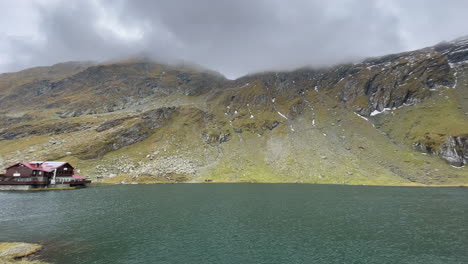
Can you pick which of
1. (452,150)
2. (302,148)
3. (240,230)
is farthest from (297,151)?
(240,230)

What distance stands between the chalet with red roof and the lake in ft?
123

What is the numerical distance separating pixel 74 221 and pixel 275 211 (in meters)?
47.0

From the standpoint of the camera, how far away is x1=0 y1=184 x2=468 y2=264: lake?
35500mm

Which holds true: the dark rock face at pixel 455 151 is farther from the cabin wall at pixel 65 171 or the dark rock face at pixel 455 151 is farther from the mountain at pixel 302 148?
the cabin wall at pixel 65 171

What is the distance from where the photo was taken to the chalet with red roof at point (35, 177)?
10800 centimetres

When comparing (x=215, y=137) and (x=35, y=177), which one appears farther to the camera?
(x=215, y=137)

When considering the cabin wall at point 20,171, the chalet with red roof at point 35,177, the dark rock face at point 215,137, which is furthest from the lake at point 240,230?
the dark rock face at point 215,137

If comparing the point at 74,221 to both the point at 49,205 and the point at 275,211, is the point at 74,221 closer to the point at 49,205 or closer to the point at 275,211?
the point at 49,205

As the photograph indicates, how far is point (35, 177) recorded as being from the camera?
4358 inches

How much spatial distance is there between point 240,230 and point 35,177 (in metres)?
110

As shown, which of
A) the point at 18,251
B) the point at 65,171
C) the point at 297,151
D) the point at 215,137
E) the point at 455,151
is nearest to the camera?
the point at 18,251

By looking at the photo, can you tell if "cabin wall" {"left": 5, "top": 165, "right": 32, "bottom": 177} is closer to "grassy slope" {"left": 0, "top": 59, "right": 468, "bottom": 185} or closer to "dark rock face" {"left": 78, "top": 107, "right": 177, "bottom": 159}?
"grassy slope" {"left": 0, "top": 59, "right": 468, "bottom": 185}

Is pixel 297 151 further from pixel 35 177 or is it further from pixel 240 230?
pixel 35 177

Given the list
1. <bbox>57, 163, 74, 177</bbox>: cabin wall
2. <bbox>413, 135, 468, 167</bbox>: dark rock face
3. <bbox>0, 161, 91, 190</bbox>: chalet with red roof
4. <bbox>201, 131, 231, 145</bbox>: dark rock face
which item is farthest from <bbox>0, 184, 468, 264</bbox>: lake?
<bbox>201, 131, 231, 145</bbox>: dark rock face
